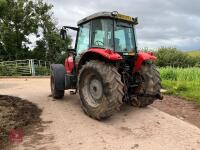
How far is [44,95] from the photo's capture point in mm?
11805

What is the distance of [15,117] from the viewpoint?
328 inches

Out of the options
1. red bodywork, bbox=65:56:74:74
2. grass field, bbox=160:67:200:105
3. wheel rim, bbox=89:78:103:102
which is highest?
red bodywork, bbox=65:56:74:74

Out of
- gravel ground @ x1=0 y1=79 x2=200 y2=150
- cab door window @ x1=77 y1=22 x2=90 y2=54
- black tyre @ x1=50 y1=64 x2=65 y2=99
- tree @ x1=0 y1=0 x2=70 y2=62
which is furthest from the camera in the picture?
tree @ x1=0 y1=0 x2=70 y2=62

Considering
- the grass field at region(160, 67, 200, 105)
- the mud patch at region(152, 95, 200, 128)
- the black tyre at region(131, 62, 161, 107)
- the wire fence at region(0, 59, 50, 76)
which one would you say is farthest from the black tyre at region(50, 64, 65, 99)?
the wire fence at region(0, 59, 50, 76)

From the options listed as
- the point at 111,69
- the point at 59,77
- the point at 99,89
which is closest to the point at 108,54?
the point at 111,69

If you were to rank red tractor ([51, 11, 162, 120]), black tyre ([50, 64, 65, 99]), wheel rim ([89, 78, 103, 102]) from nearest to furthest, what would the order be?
red tractor ([51, 11, 162, 120])
wheel rim ([89, 78, 103, 102])
black tyre ([50, 64, 65, 99])

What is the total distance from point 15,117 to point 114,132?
263 cm

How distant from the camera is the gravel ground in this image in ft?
21.2

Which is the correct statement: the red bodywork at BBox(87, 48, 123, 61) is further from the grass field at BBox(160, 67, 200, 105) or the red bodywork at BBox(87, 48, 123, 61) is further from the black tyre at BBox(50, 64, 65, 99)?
the grass field at BBox(160, 67, 200, 105)

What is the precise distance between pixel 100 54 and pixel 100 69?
14.4 inches

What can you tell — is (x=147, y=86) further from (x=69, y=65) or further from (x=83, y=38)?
(x=69, y=65)

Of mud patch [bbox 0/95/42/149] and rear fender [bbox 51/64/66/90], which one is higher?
rear fender [bbox 51/64/66/90]

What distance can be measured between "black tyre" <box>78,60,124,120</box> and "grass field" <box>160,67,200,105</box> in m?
3.96

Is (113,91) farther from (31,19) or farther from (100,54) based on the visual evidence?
(31,19)
